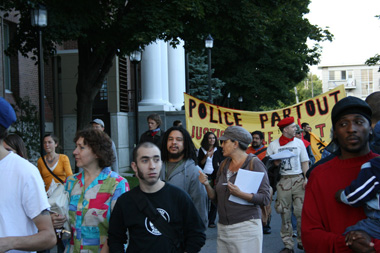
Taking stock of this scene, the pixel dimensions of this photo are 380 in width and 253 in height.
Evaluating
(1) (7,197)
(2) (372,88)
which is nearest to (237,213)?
(1) (7,197)

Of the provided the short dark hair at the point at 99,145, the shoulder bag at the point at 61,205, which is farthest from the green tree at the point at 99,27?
the shoulder bag at the point at 61,205

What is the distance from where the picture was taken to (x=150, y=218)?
3307mm

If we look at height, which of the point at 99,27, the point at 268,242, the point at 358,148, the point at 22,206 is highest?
the point at 99,27

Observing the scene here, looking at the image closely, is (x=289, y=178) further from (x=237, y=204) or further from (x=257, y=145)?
(x=237, y=204)

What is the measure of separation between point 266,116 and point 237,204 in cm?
717

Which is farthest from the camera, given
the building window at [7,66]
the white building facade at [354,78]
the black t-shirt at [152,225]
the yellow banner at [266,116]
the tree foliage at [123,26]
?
the white building facade at [354,78]

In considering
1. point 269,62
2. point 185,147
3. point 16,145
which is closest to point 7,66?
point 16,145

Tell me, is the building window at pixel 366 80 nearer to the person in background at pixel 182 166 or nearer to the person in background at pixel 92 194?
the person in background at pixel 182 166

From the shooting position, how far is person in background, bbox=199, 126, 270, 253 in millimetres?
4805

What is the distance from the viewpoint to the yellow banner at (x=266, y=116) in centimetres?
1182

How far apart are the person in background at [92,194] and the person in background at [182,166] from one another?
3.13 feet

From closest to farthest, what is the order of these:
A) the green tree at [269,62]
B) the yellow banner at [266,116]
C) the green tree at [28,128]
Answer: the yellow banner at [266,116] → the green tree at [28,128] → the green tree at [269,62]

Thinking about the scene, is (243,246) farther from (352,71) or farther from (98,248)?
(352,71)

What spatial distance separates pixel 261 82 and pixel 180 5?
2157 cm
